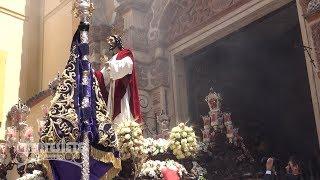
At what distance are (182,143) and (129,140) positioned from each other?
863 millimetres

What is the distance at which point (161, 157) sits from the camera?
5.54m

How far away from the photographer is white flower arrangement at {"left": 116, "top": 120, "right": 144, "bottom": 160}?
492cm

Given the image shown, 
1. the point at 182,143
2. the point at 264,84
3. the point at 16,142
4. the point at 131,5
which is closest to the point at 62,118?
the point at 182,143

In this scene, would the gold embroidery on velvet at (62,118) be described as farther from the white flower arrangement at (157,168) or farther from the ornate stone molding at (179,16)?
the ornate stone molding at (179,16)

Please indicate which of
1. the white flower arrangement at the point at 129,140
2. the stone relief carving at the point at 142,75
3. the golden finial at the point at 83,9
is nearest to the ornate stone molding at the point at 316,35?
the white flower arrangement at the point at 129,140

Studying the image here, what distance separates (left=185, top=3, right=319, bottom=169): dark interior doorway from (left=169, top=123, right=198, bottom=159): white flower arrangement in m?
3.99

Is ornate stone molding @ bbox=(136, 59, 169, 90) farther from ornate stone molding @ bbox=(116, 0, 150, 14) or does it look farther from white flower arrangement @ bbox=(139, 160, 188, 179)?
white flower arrangement @ bbox=(139, 160, 188, 179)

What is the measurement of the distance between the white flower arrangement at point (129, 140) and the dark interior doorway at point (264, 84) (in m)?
4.68

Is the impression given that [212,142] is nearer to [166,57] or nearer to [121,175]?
[166,57]

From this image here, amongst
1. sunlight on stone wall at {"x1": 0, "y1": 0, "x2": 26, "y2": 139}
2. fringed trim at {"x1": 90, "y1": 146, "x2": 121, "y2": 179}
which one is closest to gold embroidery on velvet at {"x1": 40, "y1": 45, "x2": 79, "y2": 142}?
fringed trim at {"x1": 90, "y1": 146, "x2": 121, "y2": 179}

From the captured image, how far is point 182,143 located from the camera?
18.1ft

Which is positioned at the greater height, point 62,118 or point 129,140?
point 62,118

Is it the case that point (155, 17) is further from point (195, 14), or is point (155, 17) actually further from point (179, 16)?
point (195, 14)

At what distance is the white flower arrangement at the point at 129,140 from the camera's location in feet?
16.1
